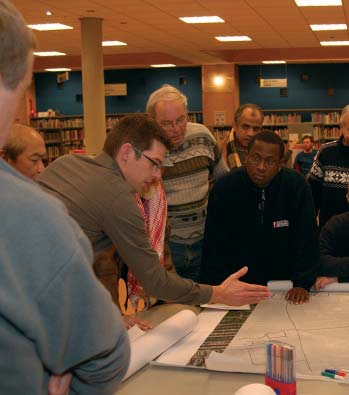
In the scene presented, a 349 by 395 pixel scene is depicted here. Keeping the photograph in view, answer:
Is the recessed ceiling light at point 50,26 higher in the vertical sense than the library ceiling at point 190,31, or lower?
higher

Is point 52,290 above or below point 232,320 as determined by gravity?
above

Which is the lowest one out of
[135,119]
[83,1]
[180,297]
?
[180,297]

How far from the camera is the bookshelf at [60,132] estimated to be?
56.8 ft

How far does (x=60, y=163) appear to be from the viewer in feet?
7.02

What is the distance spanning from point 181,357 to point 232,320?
438mm

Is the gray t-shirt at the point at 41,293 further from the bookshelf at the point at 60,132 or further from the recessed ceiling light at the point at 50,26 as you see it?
the bookshelf at the point at 60,132

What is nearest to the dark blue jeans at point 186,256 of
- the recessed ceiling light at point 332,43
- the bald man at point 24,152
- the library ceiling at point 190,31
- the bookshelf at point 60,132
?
the bald man at point 24,152

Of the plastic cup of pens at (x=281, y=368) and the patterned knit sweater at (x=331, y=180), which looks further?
the patterned knit sweater at (x=331, y=180)

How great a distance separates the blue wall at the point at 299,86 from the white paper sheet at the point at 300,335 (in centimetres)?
1483

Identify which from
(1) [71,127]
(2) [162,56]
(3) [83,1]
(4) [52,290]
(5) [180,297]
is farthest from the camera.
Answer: (1) [71,127]

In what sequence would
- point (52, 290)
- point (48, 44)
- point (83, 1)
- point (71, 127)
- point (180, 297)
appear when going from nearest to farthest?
point (52, 290) < point (180, 297) < point (83, 1) < point (48, 44) < point (71, 127)

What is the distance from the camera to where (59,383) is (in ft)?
3.09

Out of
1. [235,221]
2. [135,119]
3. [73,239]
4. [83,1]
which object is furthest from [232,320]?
[83,1]

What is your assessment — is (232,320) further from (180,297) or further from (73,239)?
(73,239)
